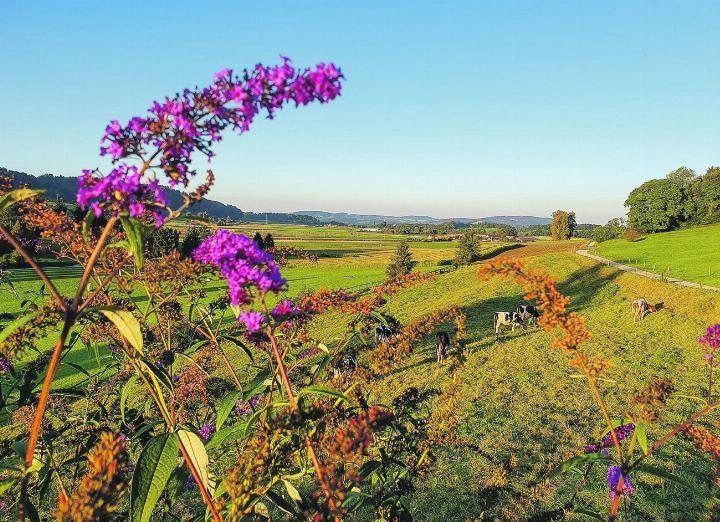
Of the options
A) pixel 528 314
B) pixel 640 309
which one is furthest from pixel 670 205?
pixel 528 314

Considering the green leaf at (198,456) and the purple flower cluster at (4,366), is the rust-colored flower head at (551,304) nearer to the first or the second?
the green leaf at (198,456)

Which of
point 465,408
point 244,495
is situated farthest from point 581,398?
point 244,495

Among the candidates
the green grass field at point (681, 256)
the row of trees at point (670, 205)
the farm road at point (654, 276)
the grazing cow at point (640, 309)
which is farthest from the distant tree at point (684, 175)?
the grazing cow at point (640, 309)

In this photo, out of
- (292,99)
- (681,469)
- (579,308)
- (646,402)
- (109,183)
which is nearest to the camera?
(109,183)

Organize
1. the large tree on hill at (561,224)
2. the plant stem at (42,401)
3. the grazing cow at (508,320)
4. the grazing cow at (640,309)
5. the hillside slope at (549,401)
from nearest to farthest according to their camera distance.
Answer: the plant stem at (42,401) → the hillside slope at (549,401) → the grazing cow at (508,320) → the grazing cow at (640,309) → the large tree on hill at (561,224)

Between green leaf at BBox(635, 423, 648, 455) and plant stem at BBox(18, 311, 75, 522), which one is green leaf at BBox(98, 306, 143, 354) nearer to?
plant stem at BBox(18, 311, 75, 522)

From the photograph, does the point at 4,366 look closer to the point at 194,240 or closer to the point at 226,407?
the point at 226,407

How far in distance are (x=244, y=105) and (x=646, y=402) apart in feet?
9.12

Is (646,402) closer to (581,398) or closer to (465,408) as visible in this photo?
(465,408)

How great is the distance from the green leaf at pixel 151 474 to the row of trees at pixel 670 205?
8217 centimetres

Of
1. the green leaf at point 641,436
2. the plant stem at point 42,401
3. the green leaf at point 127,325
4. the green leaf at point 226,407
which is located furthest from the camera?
the green leaf at point 226,407

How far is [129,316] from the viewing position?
57.2 inches

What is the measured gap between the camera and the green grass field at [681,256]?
30266 mm

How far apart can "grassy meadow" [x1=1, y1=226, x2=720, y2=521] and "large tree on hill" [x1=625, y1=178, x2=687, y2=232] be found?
4788cm
